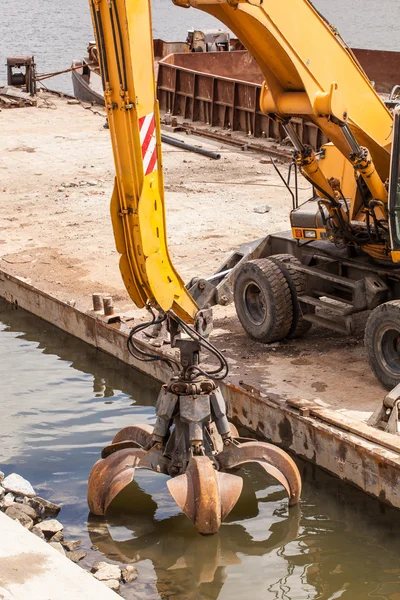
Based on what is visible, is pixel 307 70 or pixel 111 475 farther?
pixel 307 70

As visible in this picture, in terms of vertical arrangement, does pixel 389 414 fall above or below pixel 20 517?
above

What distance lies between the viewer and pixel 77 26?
69500 mm

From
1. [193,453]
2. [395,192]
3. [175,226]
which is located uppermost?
[395,192]

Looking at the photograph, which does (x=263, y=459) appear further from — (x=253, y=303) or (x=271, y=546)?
(x=253, y=303)

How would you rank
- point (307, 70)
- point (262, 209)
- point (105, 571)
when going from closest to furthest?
point (105, 571), point (307, 70), point (262, 209)

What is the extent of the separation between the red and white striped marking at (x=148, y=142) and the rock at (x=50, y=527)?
2900mm

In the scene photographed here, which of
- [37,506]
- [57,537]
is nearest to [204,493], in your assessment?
[57,537]

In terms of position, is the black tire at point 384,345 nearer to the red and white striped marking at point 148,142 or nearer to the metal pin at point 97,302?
the red and white striped marking at point 148,142

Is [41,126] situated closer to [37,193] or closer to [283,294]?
[37,193]

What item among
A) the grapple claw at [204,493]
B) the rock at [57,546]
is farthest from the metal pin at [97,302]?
the rock at [57,546]

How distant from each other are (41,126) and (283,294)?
49.6 ft

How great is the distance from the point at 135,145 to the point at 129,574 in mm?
Answer: 3175

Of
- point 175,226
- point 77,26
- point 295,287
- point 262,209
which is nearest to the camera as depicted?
point 295,287

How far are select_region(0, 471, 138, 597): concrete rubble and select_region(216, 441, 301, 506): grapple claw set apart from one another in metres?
1.16
